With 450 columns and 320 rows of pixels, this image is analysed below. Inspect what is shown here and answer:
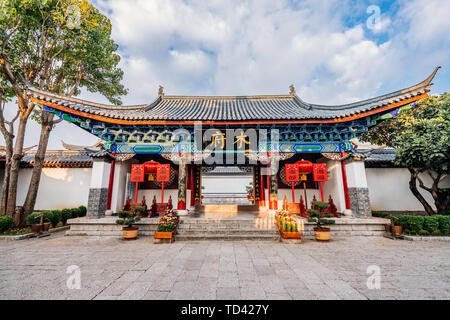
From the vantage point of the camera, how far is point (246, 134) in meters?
8.15

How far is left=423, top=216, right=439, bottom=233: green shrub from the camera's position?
19.9 ft

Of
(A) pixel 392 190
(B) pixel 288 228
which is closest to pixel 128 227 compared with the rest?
(B) pixel 288 228

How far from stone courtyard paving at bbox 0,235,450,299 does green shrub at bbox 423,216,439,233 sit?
617 millimetres

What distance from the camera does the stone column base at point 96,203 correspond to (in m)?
7.04

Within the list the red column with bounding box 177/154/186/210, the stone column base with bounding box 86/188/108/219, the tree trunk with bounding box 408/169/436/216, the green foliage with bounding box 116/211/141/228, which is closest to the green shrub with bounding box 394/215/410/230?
the tree trunk with bounding box 408/169/436/216

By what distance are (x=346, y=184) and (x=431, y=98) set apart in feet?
18.1

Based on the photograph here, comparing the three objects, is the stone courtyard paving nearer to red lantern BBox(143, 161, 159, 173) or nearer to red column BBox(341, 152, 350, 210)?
red column BBox(341, 152, 350, 210)

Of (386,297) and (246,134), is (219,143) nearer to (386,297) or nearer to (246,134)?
(246,134)

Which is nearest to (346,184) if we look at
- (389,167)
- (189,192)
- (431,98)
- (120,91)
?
(389,167)

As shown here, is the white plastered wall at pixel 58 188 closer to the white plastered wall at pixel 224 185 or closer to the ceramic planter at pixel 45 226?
the ceramic planter at pixel 45 226

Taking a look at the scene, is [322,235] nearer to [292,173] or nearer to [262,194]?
[292,173]

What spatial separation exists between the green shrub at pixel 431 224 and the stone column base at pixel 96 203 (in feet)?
37.9
